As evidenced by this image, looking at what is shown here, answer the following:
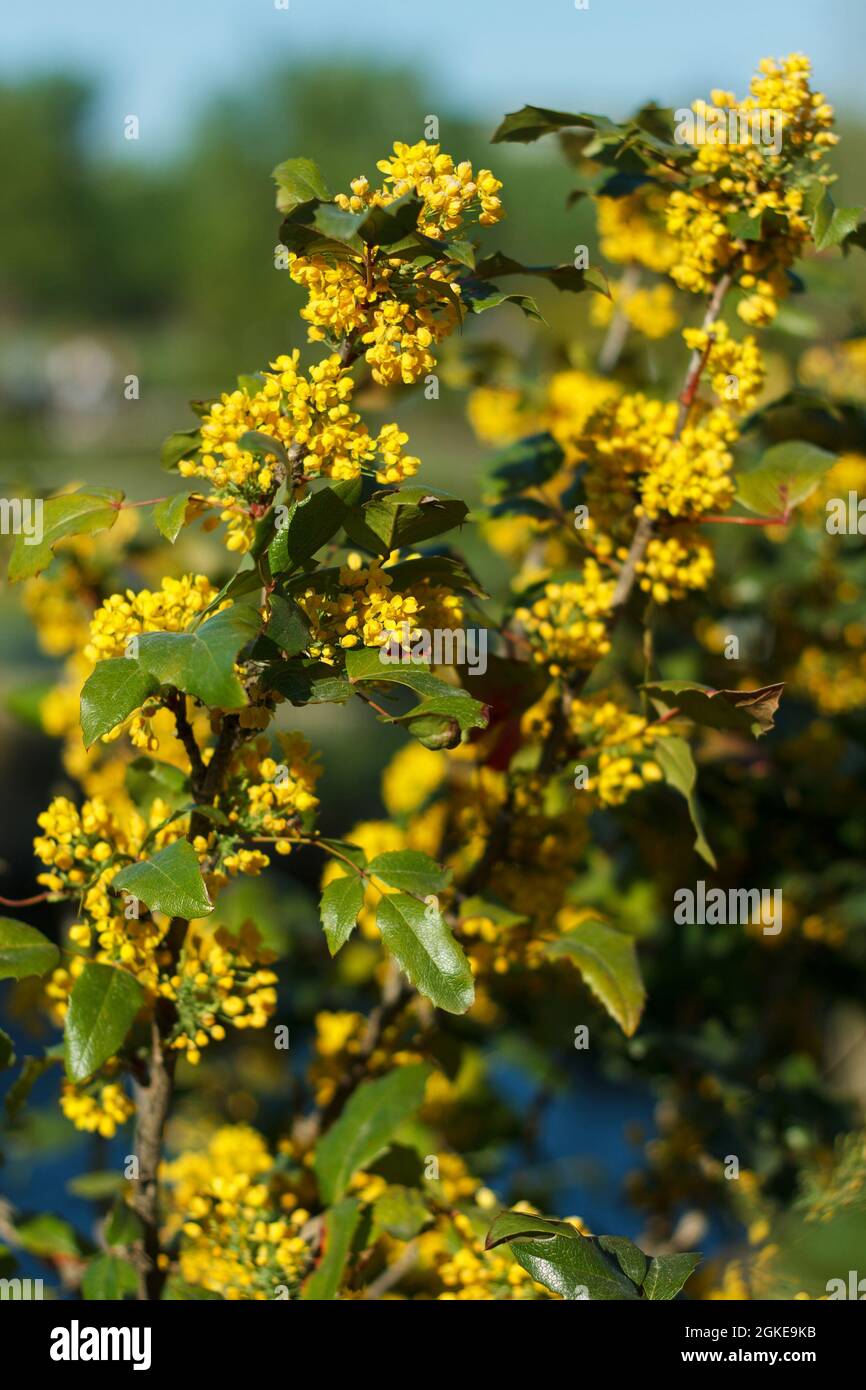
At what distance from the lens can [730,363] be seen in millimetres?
1076

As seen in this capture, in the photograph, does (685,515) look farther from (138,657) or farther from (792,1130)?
(792,1130)

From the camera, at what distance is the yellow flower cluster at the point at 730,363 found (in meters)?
1.06

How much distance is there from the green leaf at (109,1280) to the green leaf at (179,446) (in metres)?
0.65

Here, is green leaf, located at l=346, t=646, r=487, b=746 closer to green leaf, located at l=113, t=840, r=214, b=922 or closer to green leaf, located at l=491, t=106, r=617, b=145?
green leaf, located at l=113, t=840, r=214, b=922

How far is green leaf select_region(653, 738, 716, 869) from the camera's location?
3.26 feet

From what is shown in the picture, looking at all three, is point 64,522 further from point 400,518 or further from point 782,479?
point 782,479

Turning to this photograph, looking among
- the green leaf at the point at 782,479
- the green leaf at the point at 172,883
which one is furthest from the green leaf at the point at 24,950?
the green leaf at the point at 782,479

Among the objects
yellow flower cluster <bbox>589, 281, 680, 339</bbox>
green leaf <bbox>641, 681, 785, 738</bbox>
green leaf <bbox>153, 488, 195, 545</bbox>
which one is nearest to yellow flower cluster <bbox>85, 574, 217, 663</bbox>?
green leaf <bbox>153, 488, 195, 545</bbox>

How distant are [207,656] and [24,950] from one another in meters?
0.33

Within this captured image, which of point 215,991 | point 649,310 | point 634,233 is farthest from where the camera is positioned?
point 649,310

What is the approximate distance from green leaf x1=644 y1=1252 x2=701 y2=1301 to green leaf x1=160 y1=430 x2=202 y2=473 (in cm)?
64

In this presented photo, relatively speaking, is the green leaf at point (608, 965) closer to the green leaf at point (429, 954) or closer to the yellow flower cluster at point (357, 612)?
the green leaf at point (429, 954)

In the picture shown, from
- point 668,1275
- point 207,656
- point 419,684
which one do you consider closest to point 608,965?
point 668,1275

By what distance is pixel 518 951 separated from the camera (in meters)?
1.15
